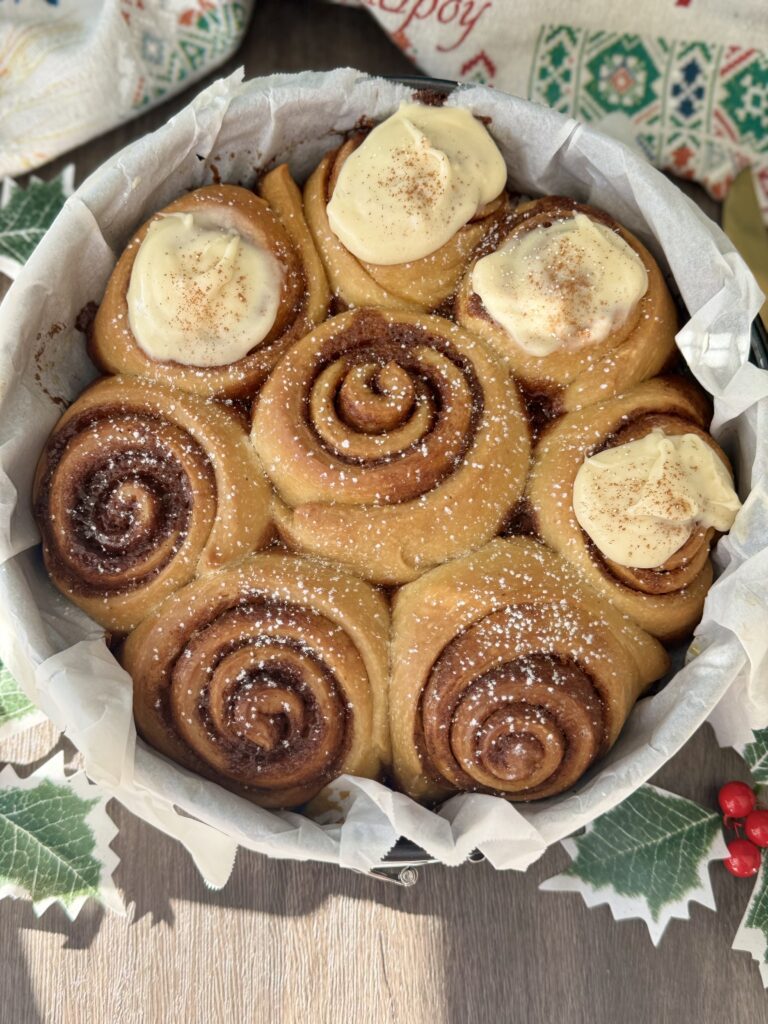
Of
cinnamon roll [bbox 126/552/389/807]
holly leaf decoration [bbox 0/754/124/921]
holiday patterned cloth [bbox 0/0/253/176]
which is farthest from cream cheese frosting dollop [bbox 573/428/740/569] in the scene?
holiday patterned cloth [bbox 0/0/253/176]

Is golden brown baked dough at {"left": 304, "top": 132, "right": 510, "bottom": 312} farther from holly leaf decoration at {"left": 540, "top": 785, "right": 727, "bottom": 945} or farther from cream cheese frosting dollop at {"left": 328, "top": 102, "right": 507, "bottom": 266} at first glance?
holly leaf decoration at {"left": 540, "top": 785, "right": 727, "bottom": 945}

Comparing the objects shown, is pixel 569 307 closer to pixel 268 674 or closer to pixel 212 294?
pixel 212 294

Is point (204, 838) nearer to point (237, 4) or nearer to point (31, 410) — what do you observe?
point (31, 410)

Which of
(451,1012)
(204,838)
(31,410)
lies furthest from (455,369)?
(451,1012)

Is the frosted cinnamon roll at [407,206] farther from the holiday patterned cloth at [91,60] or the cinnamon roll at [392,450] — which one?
the holiday patterned cloth at [91,60]

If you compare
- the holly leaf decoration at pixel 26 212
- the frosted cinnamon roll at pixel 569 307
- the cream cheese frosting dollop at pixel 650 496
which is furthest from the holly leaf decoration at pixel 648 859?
the holly leaf decoration at pixel 26 212

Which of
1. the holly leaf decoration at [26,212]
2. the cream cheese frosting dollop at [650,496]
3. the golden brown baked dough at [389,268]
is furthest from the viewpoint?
the holly leaf decoration at [26,212]
